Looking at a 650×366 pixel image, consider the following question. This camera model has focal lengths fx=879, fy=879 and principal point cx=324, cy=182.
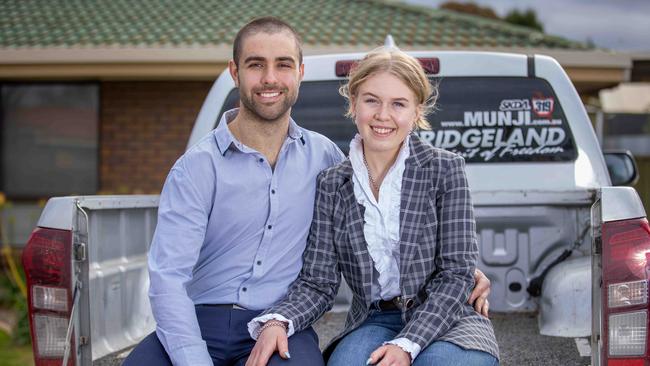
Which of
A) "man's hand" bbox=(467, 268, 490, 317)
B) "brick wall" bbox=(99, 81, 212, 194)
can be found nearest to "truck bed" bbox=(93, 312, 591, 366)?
"man's hand" bbox=(467, 268, 490, 317)

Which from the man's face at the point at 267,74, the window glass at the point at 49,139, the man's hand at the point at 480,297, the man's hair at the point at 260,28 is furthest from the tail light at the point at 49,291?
the window glass at the point at 49,139

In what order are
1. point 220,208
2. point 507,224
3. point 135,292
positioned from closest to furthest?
1. point 220,208
2. point 135,292
3. point 507,224

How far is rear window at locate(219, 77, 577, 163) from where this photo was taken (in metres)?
4.18

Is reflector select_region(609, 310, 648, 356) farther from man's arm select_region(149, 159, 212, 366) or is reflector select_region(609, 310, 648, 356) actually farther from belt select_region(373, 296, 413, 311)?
man's arm select_region(149, 159, 212, 366)

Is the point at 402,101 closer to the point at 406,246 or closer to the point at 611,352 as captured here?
the point at 406,246

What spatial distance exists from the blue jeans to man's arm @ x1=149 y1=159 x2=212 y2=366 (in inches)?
17.3

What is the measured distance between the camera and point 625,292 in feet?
8.21

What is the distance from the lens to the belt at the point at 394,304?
286 centimetres

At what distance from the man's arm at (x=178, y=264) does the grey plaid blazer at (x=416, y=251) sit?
282 millimetres

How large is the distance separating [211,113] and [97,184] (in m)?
8.00

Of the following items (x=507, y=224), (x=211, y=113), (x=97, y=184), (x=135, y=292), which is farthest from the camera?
(x=97, y=184)

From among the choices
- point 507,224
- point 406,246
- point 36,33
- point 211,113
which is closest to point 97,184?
point 36,33

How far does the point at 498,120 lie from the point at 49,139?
29.7 feet

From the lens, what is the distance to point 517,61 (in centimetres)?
423
